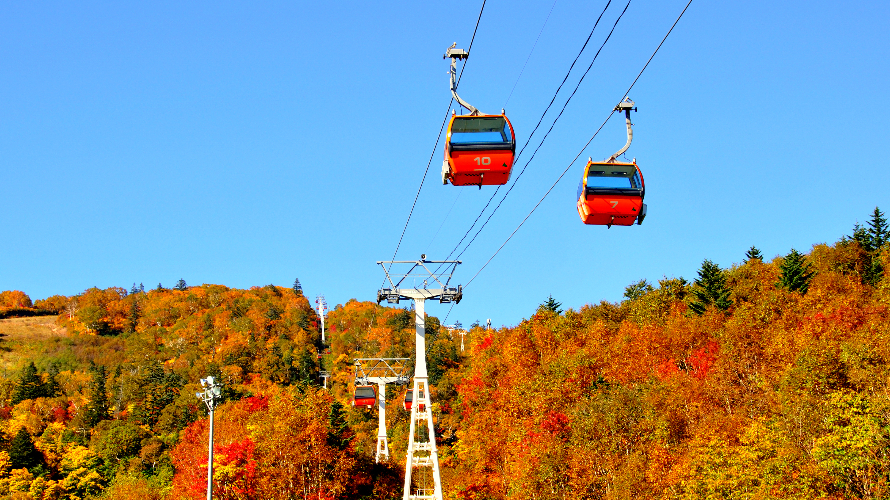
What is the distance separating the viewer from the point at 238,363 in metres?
147

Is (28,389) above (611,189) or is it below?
above

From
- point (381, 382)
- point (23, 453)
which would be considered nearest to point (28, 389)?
point (23, 453)

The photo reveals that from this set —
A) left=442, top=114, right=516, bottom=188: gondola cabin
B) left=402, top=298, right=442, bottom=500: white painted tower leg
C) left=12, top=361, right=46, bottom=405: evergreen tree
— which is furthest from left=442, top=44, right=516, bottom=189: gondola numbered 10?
left=12, top=361, right=46, bottom=405: evergreen tree

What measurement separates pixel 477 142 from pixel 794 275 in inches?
2480

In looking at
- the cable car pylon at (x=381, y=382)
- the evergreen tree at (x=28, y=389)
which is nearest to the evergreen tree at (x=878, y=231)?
the cable car pylon at (x=381, y=382)

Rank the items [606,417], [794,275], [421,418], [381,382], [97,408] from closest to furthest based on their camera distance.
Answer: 1. [421,418]
2. [606,417]
3. [381,382]
4. [794,275]
5. [97,408]

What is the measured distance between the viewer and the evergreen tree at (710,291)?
79.7 m

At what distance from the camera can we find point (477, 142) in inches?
894

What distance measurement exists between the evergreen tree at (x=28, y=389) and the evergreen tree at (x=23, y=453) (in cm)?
5096

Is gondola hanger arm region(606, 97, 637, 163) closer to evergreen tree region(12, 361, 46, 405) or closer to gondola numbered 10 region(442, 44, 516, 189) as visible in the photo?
gondola numbered 10 region(442, 44, 516, 189)

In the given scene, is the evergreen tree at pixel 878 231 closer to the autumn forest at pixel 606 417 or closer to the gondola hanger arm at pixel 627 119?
the autumn forest at pixel 606 417

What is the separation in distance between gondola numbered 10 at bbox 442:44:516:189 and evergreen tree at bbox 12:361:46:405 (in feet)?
419

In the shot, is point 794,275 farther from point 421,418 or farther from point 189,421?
point 189,421

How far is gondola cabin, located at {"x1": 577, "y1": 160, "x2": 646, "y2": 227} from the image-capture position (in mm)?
23094
